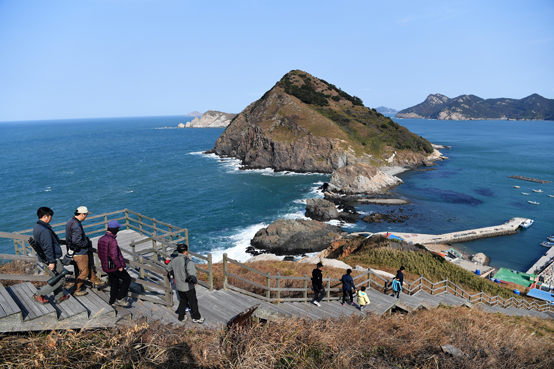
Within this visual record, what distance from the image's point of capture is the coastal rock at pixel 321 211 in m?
48.2

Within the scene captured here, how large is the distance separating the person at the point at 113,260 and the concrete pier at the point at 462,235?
126 feet

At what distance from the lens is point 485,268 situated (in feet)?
109

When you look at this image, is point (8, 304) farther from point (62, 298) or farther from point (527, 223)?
point (527, 223)

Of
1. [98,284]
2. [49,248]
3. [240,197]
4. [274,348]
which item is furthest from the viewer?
[240,197]

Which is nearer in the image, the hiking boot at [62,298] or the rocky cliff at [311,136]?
the hiking boot at [62,298]

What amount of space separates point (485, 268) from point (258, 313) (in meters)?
36.3

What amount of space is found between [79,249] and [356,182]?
59.7 m

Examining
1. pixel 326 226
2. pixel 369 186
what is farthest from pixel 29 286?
pixel 369 186

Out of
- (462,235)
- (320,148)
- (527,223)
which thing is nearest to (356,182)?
(320,148)

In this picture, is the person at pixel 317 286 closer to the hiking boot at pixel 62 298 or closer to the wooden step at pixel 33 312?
the hiking boot at pixel 62 298

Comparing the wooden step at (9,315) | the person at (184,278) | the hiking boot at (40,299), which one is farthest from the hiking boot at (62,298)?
the person at (184,278)

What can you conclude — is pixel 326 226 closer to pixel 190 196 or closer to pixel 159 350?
pixel 190 196

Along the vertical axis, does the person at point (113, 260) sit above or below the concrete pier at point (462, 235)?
above

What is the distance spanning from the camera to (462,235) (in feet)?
139
